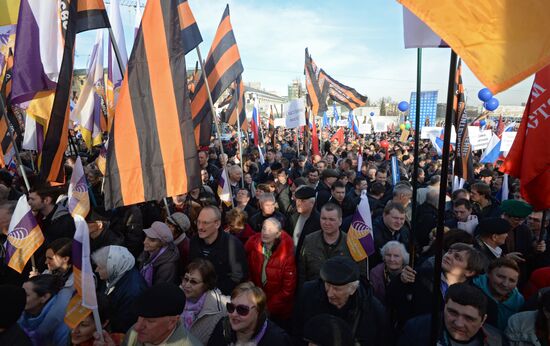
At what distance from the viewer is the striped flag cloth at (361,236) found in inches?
141

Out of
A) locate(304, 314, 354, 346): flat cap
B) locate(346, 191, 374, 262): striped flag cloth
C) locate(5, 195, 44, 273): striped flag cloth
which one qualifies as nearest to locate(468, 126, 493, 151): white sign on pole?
locate(346, 191, 374, 262): striped flag cloth

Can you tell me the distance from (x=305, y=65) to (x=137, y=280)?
896cm

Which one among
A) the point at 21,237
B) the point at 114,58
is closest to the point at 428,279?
the point at 21,237

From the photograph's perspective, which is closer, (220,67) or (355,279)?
(355,279)

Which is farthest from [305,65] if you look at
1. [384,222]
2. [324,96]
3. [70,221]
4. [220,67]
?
[70,221]

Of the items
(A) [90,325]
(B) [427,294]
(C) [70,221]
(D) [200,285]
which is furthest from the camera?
(C) [70,221]

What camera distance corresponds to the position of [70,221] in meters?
4.42

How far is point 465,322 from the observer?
2289 millimetres

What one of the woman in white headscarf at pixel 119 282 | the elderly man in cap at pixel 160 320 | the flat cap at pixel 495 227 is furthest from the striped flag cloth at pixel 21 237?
the flat cap at pixel 495 227

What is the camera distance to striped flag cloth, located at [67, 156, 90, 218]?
342cm

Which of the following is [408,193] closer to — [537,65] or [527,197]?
[527,197]

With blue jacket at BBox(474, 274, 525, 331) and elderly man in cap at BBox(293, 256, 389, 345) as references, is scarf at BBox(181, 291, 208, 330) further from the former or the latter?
blue jacket at BBox(474, 274, 525, 331)

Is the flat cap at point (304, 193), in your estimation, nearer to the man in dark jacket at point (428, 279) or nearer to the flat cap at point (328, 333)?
the man in dark jacket at point (428, 279)

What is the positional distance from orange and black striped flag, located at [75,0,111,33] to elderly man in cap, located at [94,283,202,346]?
2.80m
